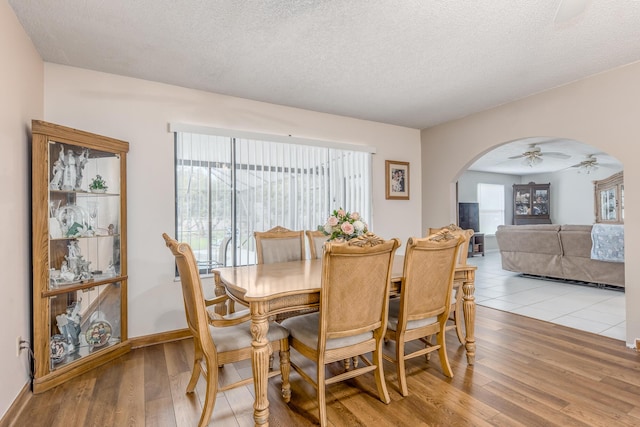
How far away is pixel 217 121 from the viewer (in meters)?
3.48

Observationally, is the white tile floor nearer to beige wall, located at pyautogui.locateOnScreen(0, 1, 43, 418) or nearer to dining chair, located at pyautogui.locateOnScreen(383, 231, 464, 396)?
dining chair, located at pyautogui.locateOnScreen(383, 231, 464, 396)

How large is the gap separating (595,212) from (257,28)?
1044cm

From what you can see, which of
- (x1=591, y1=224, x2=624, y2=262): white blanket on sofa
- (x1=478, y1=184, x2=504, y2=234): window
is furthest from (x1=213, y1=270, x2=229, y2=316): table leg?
(x1=478, y1=184, x2=504, y2=234): window

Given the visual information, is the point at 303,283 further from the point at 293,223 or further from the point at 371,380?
the point at 293,223

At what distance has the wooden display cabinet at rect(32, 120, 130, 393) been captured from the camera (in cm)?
223

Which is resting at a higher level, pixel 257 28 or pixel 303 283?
pixel 257 28

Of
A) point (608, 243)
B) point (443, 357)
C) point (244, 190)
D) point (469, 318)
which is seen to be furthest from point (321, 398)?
point (608, 243)

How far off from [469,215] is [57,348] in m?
8.88

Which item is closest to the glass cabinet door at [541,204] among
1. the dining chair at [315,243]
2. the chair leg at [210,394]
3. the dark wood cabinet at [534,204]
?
the dark wood cabinet at [534,204]

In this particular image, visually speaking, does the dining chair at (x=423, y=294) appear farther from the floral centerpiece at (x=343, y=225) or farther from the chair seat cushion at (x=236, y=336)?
the chair seat cushion at (x=236, y=336)

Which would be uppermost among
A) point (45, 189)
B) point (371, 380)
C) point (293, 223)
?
point (45, 189)

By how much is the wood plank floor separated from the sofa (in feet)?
8.91

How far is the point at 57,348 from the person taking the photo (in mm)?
2387

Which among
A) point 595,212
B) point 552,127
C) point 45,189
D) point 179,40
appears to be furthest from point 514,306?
point 595,212
